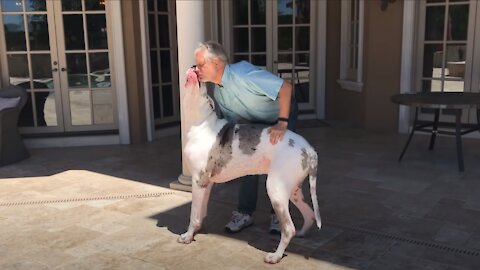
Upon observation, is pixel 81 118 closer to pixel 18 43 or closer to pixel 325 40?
pixel 18 43

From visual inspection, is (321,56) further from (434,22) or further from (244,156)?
(244,156)

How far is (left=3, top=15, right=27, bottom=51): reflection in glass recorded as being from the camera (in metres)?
5.77

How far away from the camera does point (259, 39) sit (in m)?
7.13

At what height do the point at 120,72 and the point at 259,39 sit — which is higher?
the point at 259,39

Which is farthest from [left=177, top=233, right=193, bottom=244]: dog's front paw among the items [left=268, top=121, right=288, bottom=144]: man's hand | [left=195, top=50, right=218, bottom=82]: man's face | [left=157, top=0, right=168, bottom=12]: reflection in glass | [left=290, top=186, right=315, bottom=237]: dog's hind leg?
[left=157, top=0, right=168, bottom=12]: reflection in glass

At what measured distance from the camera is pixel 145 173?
475cm

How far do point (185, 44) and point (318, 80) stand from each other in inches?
142

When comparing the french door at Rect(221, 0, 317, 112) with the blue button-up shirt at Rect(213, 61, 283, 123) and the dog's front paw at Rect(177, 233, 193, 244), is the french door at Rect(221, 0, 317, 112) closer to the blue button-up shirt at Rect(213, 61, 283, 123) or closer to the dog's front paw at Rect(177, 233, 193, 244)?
the blue button-up shirt at Rect(213, 61, 283, 123)

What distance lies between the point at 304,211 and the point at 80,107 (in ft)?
12.7

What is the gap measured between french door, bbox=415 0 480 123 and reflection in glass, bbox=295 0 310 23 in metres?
1.61

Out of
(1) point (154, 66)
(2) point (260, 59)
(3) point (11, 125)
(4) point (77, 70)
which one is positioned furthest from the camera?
(2) point (260, 59)

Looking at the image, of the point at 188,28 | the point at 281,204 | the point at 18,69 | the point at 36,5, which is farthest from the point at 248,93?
the point at 18,69

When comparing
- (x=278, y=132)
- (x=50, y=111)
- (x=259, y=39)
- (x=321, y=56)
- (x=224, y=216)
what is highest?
(x=259, y=39)

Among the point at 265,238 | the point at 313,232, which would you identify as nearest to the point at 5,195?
the point at 265,238
